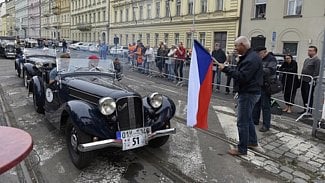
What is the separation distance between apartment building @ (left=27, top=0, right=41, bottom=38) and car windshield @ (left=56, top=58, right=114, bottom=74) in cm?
9798

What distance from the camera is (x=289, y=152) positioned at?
525 centimetres

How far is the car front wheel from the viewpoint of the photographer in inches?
165

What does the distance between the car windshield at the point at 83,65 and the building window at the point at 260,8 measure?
18.9 metres

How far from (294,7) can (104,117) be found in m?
19.7

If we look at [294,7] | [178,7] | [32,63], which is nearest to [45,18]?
[178,7]

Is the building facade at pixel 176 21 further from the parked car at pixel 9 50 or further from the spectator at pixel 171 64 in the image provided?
the parked car at pixel 9 50

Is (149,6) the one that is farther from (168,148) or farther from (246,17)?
(168,148)

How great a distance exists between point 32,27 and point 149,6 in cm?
7872

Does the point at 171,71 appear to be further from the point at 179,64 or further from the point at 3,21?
the point at 3,21

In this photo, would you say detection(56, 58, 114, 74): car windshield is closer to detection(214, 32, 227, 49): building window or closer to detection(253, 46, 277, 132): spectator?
detection(253, 46, 277, 132): spectator

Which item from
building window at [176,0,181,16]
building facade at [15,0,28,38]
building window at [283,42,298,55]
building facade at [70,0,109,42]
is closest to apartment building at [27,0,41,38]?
building facade at [15,0,28,38]

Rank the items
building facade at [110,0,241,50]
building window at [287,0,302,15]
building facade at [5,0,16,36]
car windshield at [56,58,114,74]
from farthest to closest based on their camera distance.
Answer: building facade at [5,0,16,36] → building facade at [110,0,241,50] → building window at [287,0,302,15] → car windshield at [56,58,114,74]

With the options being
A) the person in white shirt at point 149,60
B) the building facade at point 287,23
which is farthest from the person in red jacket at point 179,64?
the building facade at point 287,23

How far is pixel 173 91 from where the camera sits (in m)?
11.3
